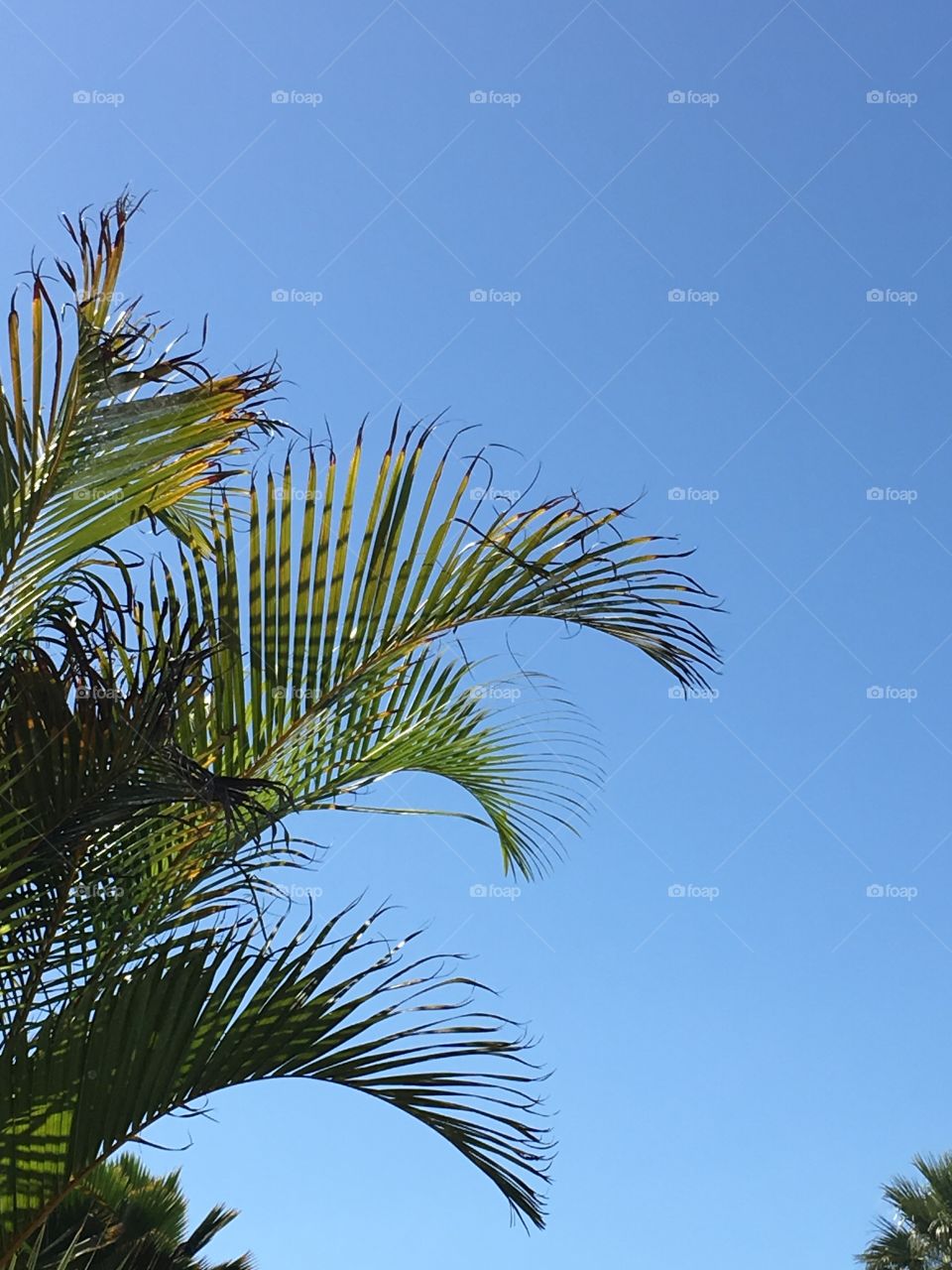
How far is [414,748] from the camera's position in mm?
3676

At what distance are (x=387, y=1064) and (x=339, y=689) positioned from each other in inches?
35.0

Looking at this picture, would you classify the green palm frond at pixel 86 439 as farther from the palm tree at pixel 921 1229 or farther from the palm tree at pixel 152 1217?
the palm tree at pixel 921 1229

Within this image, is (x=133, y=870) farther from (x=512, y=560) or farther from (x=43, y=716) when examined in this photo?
(x=512, y=560)

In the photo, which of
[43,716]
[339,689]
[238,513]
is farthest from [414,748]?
[43,716]

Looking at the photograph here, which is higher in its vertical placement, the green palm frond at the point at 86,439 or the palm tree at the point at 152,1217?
the green palm frond at the point at 86,439

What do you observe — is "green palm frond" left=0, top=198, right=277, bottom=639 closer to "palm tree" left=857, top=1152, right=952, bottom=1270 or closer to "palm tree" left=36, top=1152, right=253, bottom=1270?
"palm tree" left=36, top=1152, right=253, bottom=1270

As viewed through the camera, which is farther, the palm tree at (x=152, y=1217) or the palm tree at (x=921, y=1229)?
the palm tree at (x=921, y=1229)

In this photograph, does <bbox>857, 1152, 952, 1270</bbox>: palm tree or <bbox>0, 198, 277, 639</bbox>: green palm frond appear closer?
<bbox>0, 198, 277, 639</bbox>: green palm frond

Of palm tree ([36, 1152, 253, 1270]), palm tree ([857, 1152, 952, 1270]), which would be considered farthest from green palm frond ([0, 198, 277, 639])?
palm tree ([857, 1152, 952, 1270])

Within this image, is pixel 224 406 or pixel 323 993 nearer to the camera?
pixel 323 993

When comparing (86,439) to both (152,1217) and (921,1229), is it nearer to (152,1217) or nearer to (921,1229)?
(152,1217)

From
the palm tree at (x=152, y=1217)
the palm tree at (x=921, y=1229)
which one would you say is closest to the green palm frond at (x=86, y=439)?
the palm tree at (x=152, y=1217)

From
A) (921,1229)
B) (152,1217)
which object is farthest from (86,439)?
(921,1229)

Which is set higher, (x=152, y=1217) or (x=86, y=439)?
(x=86, y=439)
